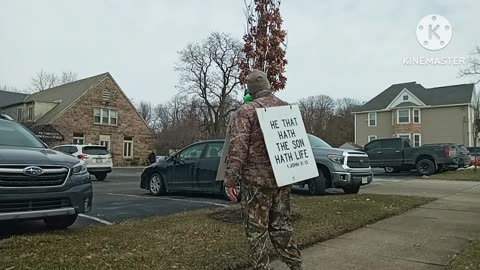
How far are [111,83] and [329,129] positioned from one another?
37.9 metres

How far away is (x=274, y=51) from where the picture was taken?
6.22m

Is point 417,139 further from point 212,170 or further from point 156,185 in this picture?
point 212,170

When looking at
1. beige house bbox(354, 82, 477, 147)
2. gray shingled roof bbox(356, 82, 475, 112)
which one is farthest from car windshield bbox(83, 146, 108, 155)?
gray shingled roof bbox(356, 82, 475, 112)

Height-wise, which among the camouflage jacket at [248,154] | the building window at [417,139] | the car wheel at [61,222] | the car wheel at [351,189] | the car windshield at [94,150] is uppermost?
the building window at [417,139]

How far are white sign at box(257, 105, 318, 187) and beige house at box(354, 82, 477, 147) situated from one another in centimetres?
4089

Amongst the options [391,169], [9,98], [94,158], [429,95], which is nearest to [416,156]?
[391,169]

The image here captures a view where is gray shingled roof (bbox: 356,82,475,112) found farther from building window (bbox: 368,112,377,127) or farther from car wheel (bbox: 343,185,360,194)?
car wheel (bbox: 343,185,360,194)

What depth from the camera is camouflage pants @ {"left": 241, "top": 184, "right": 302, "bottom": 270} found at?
351 cm

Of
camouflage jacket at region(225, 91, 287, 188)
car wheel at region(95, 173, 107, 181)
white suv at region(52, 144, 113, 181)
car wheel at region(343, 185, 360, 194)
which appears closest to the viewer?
camouflage jacket at region(225, 91, 287, 188)

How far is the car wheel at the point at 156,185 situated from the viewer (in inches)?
432

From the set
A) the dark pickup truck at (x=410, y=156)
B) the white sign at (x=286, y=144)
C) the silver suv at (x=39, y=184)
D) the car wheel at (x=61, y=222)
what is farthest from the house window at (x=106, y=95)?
the white sign at (x=286, y=144)

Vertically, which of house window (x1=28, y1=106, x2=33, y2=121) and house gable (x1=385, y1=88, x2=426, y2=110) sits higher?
house gable (x1=385, y1=88, x2=426, y2=110)

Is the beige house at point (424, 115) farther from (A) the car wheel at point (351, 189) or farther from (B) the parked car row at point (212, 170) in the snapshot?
(B) the parked car row at point (212, 170)

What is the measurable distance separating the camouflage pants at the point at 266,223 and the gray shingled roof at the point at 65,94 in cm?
3482
